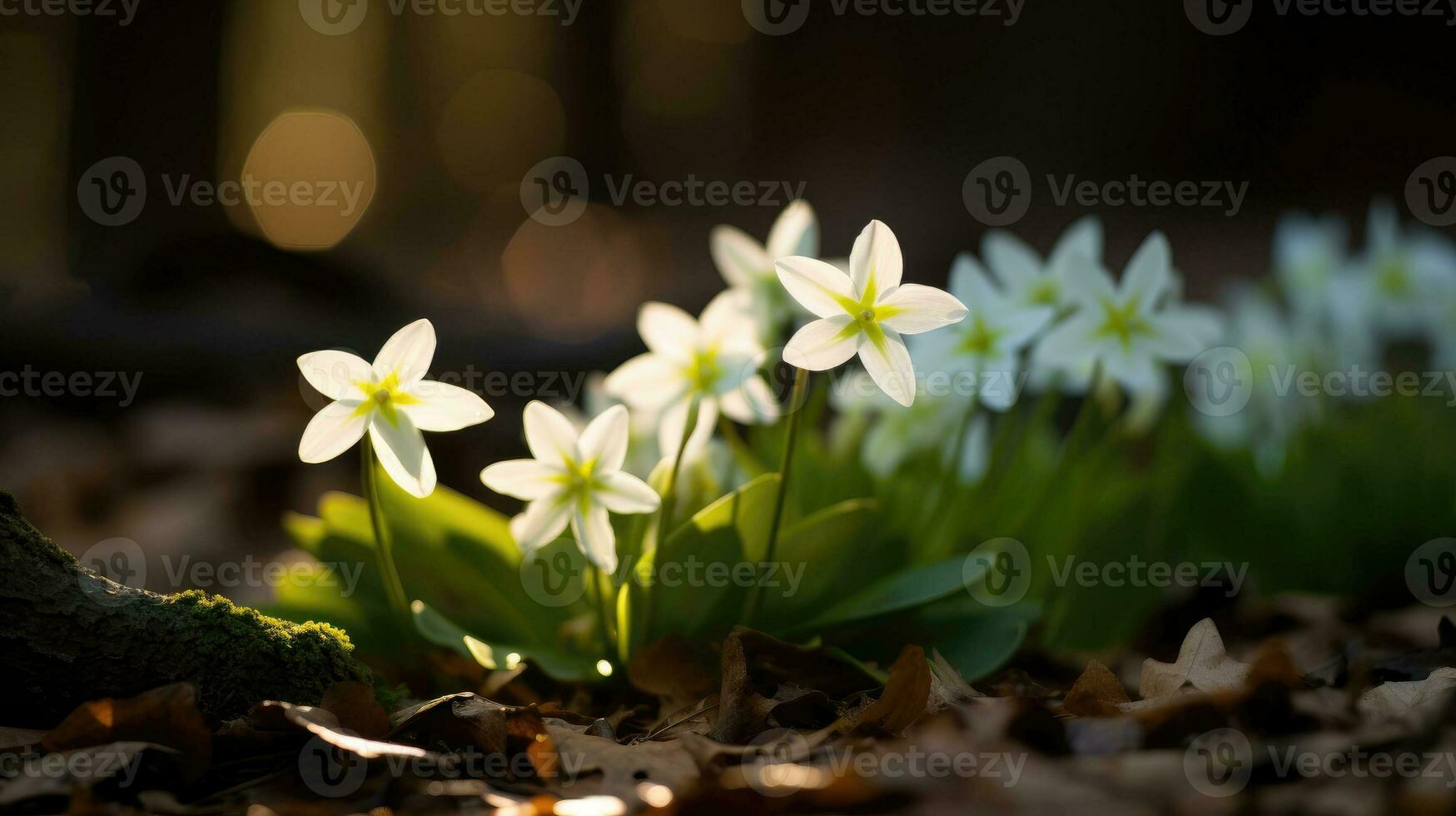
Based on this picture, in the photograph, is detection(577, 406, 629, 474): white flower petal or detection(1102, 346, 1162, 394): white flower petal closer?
detection(577, 406, 629, 474): white flower petal

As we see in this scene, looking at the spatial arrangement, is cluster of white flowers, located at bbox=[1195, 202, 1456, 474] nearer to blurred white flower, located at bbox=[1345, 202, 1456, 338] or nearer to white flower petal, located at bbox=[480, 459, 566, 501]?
blurred white flower, located at bbox=[1345, 202, 1456, 338]

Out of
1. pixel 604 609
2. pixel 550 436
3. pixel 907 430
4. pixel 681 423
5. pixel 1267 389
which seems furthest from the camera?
pixel 1267 389

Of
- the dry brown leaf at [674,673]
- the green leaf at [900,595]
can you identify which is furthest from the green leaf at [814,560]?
the dry brown leaf at [674,673]

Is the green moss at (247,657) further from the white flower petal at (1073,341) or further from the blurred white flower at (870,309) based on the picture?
the white flower petal at (1073,341)

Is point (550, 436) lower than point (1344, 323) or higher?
lower

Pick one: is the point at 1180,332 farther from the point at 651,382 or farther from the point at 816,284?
the point at 651,382

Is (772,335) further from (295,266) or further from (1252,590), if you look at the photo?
(295,266)

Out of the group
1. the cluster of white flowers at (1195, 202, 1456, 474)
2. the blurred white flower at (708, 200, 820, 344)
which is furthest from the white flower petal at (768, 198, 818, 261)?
the cluster of white flowers at (1195, 202, 1456, 474)

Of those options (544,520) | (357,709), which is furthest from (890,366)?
(357,709)
